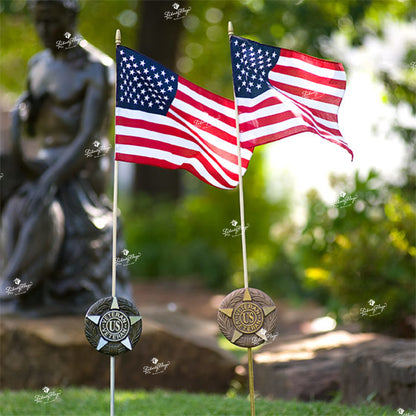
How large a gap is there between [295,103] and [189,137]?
671 millimetres

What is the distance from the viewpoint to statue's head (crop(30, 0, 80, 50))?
21.0ft

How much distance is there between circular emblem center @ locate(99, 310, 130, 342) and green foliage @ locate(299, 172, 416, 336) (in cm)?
411

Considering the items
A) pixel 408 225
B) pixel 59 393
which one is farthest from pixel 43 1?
pixel 408 225

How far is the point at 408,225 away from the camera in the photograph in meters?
7.59

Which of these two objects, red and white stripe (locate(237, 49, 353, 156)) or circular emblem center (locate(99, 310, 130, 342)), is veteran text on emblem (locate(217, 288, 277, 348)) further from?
red and white stripe (locate(237, 49, 353, 156))

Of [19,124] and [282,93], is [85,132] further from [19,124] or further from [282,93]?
A: [282,93]

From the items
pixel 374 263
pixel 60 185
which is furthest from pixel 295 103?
pixel 374 263

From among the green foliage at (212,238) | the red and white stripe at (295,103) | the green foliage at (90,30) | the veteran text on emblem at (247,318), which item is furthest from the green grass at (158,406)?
the green foliage at (90,30)

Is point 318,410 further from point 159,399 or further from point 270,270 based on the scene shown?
point 270,270

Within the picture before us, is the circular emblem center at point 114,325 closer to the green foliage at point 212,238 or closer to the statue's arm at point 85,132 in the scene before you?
the statue's arm at point 85,132

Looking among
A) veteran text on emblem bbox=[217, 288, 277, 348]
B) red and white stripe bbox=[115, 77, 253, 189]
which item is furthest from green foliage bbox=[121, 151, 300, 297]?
veteran text on emblem bbox=[217, 288, 277, 348]

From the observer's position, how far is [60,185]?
6.64 metres

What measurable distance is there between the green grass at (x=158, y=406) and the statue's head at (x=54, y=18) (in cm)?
337

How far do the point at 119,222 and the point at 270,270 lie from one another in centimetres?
639
